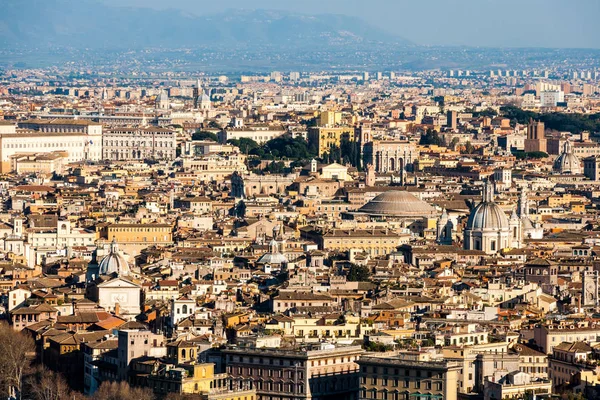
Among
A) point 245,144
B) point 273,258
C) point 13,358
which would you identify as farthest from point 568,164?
point 13,358

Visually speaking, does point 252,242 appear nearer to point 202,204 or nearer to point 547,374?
point 202,204

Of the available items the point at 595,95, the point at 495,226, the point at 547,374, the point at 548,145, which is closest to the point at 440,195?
the point at 495,226

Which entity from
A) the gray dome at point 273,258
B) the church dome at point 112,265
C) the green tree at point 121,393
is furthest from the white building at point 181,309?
the gray dome at point 273,258

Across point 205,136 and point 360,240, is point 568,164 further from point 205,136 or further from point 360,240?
point 360,240

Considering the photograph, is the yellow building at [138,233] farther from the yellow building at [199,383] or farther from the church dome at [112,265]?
the yellow building at [199,383]

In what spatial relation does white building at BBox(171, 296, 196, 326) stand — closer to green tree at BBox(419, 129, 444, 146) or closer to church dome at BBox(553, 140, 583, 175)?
church dome at BBox(553, 140, 583, 175)
